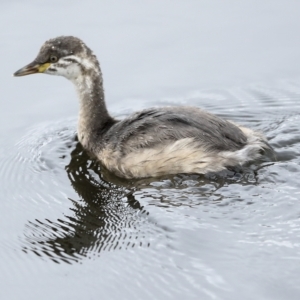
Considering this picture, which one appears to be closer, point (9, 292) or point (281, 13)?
point (9, 292)

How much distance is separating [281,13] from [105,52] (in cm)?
274

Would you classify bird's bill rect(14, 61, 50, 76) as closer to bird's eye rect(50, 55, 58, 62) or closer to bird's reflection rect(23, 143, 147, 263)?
bird's eye rect(50, 55, 58, 62)

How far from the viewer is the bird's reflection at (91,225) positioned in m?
6.82

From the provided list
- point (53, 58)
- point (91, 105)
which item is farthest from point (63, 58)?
point (91, 105)

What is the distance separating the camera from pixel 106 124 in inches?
344

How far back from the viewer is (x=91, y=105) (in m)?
8.84

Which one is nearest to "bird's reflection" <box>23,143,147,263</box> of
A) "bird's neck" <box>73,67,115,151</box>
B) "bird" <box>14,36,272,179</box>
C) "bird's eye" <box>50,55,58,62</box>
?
"bird" <box>14,36,272,179</box>

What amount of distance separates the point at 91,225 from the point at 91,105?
203 cm

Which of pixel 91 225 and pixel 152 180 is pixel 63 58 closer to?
pixel 152 180

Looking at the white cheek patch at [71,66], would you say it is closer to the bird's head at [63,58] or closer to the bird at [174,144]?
the bird's head at [63,58]

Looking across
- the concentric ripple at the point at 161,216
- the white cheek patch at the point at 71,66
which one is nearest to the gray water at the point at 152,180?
the concentric ripple at the point at 161,216

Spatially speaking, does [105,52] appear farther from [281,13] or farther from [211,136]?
[211,136]

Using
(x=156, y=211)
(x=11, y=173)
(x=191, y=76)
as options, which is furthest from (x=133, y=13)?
(x=156, y=211)

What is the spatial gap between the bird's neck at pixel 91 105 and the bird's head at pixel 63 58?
10cm
